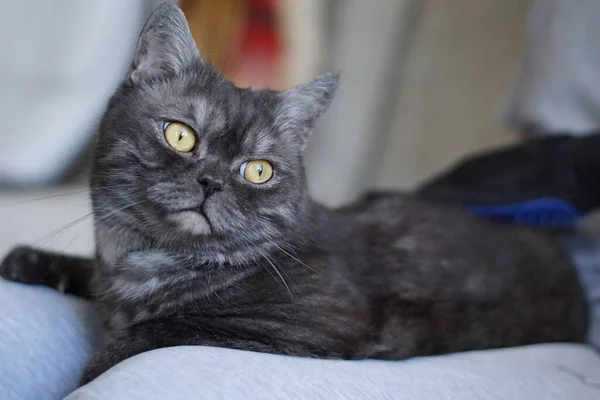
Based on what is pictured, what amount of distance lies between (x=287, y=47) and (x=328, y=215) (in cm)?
134

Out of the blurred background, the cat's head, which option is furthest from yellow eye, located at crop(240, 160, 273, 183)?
the blurred background

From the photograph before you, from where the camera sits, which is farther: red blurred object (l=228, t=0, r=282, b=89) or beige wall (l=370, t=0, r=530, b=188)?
red blurred object (l=228, t=0, r=282, b=89)

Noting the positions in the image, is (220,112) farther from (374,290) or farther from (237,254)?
(374,290)

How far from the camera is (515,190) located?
4.75 ft

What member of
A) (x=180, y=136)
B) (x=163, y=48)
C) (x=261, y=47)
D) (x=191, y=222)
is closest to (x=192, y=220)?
(x=191, y=222)

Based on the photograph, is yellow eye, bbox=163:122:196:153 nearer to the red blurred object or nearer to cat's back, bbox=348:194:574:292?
cat's back, bbox=348:194:574:292

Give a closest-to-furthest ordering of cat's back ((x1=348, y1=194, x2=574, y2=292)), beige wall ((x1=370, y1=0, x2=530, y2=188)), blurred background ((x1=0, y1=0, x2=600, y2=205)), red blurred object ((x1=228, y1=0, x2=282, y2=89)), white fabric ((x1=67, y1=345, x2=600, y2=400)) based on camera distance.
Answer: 1. white fabric ((x1=67, y1=345, x2=600, y2=400))
2. cat's back ((x1=348, y1=194, x2=574, y2=292))
3. blurred background ((x1=0, y1=0, x2=600, y2=205))
4. beige wall ((x1=370, y1=0, x2=530, y2=188))
5. red blurred object ((x1=228, y1=0, x2=282, y2=89))

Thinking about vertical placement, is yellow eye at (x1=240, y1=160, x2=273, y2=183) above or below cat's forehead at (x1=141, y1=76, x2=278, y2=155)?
below

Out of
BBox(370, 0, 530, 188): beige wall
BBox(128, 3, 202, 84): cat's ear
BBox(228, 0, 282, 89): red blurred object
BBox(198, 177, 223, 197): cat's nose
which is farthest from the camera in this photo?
BBox(228, 0, 282, 89): red blurred object

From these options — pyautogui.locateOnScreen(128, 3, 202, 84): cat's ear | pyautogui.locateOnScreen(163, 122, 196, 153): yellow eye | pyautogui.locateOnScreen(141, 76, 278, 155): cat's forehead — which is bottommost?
pyautogui.locateOnScreen(163, 122, 196, 153): yellow eye

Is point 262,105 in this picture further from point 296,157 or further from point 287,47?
point 287,47

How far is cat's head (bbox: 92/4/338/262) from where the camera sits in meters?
0.88

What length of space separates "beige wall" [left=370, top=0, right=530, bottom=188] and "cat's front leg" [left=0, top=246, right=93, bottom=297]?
1.46 m

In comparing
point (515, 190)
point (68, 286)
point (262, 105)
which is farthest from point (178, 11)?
point (515, 190)
